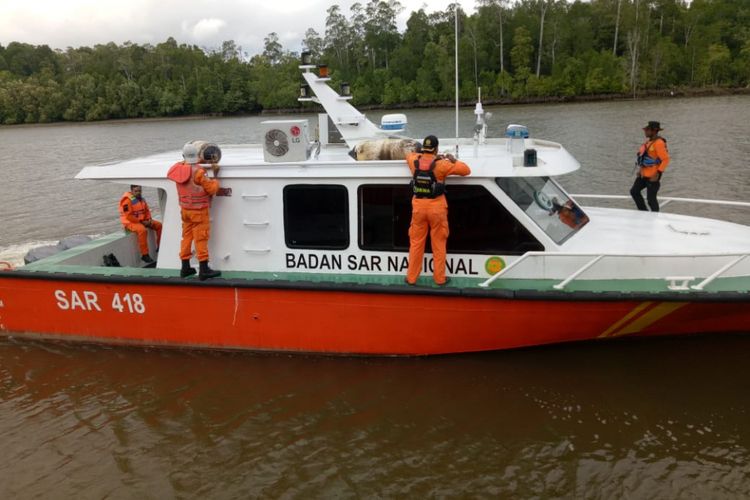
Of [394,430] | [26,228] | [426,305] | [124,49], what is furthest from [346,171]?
[124,49]

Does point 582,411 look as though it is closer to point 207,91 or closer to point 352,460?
point 352,460

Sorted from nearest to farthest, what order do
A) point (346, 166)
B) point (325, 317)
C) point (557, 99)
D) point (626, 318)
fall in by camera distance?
point (626, 318), point (346, 166), point (325, 317), point (557, 99)

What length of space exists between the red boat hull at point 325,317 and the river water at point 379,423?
0.88 feet

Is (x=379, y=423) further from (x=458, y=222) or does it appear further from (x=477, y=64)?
(x=477, y=64)

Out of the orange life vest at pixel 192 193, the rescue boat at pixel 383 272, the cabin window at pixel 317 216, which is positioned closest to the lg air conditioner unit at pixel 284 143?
the rescue boat at pixel 383 272

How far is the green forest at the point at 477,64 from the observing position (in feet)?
177

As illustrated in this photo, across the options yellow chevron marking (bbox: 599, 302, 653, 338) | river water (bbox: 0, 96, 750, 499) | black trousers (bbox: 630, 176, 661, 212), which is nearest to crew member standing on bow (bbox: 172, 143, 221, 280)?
river water (bbox: 0, 96, 750, 499)

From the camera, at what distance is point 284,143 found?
5.74 metres

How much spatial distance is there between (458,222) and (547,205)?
95 cm

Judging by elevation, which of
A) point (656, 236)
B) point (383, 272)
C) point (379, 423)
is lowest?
point (379, 423)

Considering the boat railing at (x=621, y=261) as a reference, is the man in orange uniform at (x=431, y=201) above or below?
above

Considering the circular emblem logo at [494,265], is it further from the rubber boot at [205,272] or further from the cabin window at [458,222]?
the rubber boot at [205,272]

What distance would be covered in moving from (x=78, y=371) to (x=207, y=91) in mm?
64184

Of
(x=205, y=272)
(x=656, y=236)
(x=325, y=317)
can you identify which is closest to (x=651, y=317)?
(x=656, y=236)
